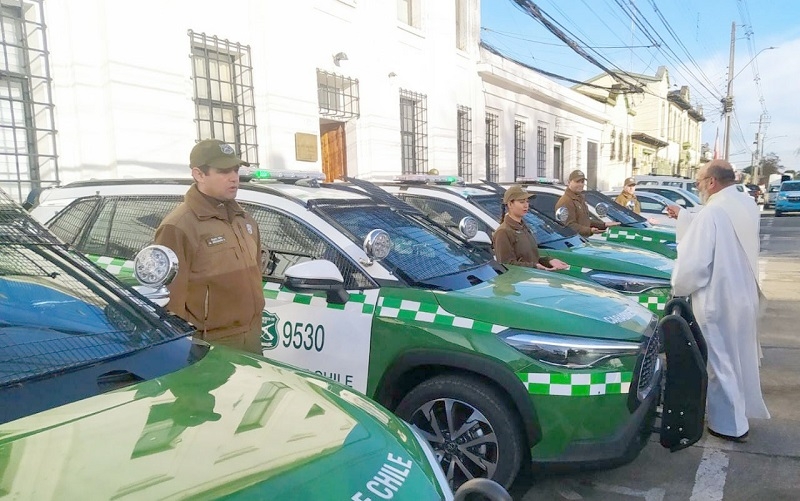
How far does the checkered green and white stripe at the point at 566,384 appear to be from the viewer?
279cm

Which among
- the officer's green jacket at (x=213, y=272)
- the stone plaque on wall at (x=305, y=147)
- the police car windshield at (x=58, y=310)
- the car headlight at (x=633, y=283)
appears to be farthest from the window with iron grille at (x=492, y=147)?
the police car windshield at (x=58, y=310)

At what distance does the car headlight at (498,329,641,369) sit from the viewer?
9.32 feet

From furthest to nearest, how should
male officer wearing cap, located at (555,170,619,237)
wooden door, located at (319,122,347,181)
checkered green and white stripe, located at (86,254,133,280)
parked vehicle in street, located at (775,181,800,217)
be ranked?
parked vehicle in street, located at (775,181,800,217)
wooden door, located at (319,122,347,181)
male officer wearing cap, located at (555,170,619,237)
checkered green and white stripe, located at (86,254,133,280)

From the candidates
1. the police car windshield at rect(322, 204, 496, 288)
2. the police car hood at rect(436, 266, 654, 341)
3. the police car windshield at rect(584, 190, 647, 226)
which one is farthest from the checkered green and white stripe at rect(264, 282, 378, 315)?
the police car windshield at rect(584, 190, 647, 226)

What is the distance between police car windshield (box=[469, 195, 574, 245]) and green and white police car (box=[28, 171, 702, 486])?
8.01ft

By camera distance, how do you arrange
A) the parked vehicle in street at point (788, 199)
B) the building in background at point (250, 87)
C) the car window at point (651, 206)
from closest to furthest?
the building in background at point (250, 87) < the car window at point (651, 206) < the parked vehicle in street at point (788, 199)

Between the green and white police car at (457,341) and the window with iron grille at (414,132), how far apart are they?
8.39 metres

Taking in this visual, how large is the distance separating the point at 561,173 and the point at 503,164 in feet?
22.6

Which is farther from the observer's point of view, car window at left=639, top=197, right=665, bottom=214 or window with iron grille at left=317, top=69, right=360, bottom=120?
car window at left=639, top=197, right=665, bottom=214

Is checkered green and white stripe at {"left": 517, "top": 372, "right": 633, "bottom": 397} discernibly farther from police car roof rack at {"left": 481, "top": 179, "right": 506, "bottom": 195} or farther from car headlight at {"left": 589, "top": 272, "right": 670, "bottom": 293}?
police car roof rack at {"left": 481, "top": 179, "right": 506, "bottom": 195}

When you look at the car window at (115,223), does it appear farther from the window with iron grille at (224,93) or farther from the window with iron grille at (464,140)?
the window with iron grille at (464,140)

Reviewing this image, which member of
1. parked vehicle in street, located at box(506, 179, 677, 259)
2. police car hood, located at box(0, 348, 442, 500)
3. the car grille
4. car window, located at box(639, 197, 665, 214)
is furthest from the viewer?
car window, located at box(639, 197, 665, 214)

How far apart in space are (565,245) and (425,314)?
3513mm

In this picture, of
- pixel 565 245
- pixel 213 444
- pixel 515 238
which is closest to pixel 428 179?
pixel 565 245
